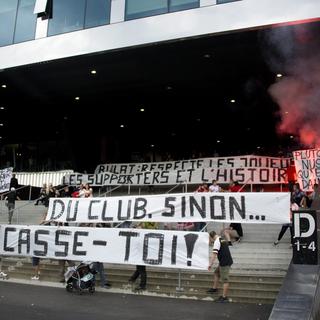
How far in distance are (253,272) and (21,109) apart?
74.5 feet

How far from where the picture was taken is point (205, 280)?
11672mm

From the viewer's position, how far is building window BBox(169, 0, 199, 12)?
18.7 meters

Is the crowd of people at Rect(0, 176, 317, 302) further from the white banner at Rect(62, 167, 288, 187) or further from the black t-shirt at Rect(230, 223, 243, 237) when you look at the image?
the white banner at Rect(62, 167, 288, 187)

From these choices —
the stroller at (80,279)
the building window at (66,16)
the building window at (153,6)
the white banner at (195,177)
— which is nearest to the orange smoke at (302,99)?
the white banner at (195,177)

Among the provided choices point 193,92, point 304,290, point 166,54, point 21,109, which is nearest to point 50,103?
point 21,109

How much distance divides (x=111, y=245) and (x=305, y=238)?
15.0 ft

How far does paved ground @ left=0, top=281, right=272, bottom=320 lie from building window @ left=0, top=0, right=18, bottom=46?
14.8 meters

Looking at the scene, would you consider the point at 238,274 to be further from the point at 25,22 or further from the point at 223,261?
the point at 25,22

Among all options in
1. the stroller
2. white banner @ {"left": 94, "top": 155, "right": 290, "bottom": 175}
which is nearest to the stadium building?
white banner @ {"left": 94, "top": 155, "right": 290, "bottom": 175}

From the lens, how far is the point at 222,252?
10.7m

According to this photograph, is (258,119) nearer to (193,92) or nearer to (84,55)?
(193,92)

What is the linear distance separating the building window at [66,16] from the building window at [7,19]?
7.70 ft

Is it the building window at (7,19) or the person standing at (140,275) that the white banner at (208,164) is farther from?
the person standing at (140,275)

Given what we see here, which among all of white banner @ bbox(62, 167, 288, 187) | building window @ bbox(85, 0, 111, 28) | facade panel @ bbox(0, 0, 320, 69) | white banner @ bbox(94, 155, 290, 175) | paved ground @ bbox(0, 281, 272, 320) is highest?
building window @ bbox(85, 0, 111, 28)
